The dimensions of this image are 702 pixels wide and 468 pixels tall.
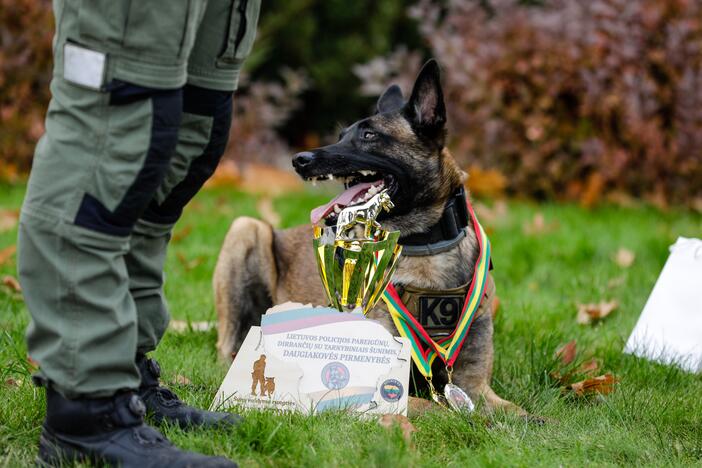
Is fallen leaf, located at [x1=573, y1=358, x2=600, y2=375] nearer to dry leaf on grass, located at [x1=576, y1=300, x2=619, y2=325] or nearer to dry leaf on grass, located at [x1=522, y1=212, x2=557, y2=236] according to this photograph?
dry leaf on grass, located at [x1=576, y1=300, x2=619, y2=325]

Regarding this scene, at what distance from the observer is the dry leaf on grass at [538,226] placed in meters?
6.72

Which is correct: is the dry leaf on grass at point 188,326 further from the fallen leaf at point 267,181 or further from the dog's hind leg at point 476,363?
the fallen leaf at point 267,181

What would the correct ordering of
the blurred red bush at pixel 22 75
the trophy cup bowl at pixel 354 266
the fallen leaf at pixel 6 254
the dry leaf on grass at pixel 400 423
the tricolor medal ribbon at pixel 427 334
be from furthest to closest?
the blurred red bush at pixel 22 75 < the fallen leaf at pixel 6 254 < the tricolor medal ribbon at pixel 427 334 < the trophy cup bowl at pixel 354 266 < the dry leaf on grass at pixel 400 423

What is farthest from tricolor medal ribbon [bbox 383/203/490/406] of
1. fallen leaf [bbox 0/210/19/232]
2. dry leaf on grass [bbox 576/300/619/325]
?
fallen leaf [bbox 0/210/19/232]

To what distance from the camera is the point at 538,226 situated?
6.85 m

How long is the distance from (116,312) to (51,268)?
0.21m

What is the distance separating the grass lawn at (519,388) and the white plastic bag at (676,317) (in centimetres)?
13

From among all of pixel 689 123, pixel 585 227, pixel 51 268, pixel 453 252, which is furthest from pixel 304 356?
pixel 689 123

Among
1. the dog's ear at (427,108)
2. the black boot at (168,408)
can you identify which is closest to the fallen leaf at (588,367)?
the dog's ear at (427,108)

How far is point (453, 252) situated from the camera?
11.6 feet

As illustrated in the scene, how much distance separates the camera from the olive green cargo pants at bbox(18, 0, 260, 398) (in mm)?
2207

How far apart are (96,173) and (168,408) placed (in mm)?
955

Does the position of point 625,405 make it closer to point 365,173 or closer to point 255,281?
point 365,173

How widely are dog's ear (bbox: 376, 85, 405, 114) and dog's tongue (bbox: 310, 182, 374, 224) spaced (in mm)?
617
